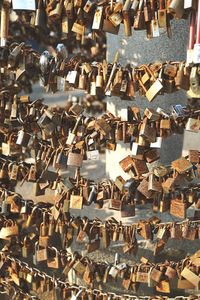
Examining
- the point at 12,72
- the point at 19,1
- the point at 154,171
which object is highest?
the point at 19,1

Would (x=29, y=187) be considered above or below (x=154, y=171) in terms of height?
below

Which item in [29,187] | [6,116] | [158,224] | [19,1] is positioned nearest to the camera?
[19,1]

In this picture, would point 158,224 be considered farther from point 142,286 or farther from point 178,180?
point 142,286

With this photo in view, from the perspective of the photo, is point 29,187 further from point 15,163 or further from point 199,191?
point 199,191

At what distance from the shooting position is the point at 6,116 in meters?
1.84

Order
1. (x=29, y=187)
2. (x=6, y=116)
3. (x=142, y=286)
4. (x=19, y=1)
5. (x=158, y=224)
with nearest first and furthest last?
(x=19, y=1), (x=158, y=224), (x=6, y=116), (x=142, y=286), (x=29, y=187)

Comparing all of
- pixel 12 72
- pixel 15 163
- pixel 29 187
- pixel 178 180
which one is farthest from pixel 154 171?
pixel 29 187

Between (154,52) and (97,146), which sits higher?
(154,52)

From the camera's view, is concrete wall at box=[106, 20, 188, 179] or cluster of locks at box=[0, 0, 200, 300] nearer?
cluster of locks at box=[0, 0, 200, 300]

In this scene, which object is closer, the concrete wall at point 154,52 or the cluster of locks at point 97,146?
the cluster of locks at point 97,146

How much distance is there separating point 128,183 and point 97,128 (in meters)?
0.25

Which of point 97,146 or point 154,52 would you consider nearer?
point 97,146

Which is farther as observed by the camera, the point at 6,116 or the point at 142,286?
the point at 142,286

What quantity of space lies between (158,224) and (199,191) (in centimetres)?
21
